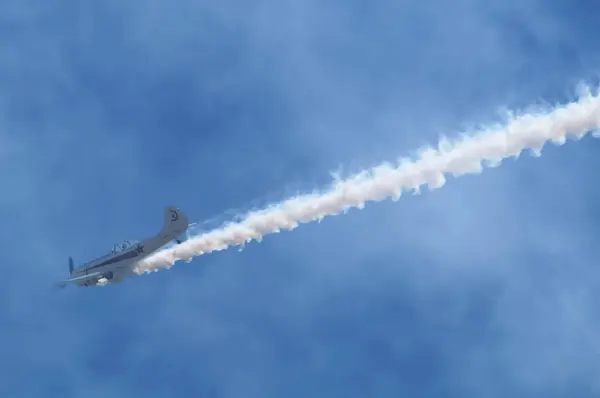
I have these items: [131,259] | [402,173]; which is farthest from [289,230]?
[131,259]

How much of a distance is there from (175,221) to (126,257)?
22.1 ft

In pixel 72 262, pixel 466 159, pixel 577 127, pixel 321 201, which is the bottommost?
pixel 577 127

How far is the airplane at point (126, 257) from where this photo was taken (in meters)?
89.8

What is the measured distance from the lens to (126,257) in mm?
93250

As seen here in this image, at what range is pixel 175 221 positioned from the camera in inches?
3531

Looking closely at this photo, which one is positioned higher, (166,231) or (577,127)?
(166,231)

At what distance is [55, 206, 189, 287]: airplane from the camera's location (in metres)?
89.8

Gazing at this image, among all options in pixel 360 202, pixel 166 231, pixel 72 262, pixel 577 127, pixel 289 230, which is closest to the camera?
pixel 577 127

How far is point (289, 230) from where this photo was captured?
81562 millimetres

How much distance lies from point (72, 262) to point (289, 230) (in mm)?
28815

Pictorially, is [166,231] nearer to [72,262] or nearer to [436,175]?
[72,262]

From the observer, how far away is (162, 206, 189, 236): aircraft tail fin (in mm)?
89375

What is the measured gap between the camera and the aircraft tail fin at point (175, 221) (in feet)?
293

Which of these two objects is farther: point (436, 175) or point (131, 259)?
point (131, 259)
